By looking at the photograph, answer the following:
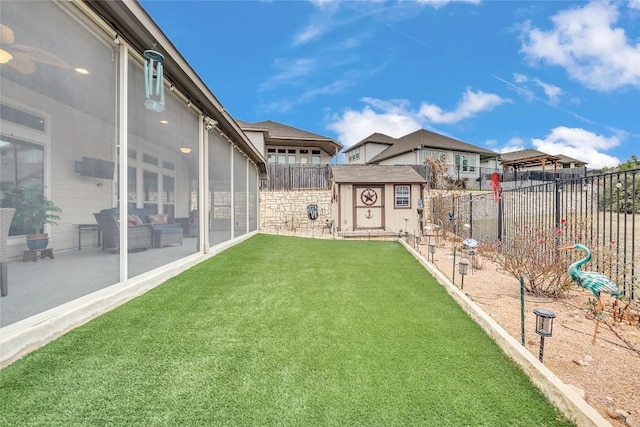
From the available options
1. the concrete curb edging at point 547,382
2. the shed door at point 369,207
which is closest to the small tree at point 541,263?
the concrete curb edging at point 547,382

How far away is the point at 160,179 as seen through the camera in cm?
485

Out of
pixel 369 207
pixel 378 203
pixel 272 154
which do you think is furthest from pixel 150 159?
pixel 272 154

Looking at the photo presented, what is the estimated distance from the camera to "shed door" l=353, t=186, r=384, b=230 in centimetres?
1378

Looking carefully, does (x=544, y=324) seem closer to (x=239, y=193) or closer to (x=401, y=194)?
(x=239, y=193)

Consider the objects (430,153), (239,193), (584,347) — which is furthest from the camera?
(430,153)

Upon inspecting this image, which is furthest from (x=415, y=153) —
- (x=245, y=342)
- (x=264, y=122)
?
(x=245, y=342)

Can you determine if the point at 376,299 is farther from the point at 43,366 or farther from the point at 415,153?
the point at 415,153

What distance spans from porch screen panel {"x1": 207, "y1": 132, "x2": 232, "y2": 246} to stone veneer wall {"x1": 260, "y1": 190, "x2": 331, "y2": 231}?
29.1ft

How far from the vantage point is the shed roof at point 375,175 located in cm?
1365

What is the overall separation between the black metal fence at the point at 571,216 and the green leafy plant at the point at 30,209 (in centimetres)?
626

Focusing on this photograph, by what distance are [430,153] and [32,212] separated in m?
27.6

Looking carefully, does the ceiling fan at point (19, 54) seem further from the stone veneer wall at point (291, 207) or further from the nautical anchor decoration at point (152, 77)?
the stone veneer wall at point (291, 207)

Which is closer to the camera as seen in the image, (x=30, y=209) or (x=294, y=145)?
(x=30, y=209)

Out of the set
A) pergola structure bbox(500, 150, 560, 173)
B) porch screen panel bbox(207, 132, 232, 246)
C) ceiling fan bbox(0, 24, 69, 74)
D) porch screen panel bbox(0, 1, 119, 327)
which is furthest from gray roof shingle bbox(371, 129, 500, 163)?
ceiling fan bbox(0, 24, 69, 74)
